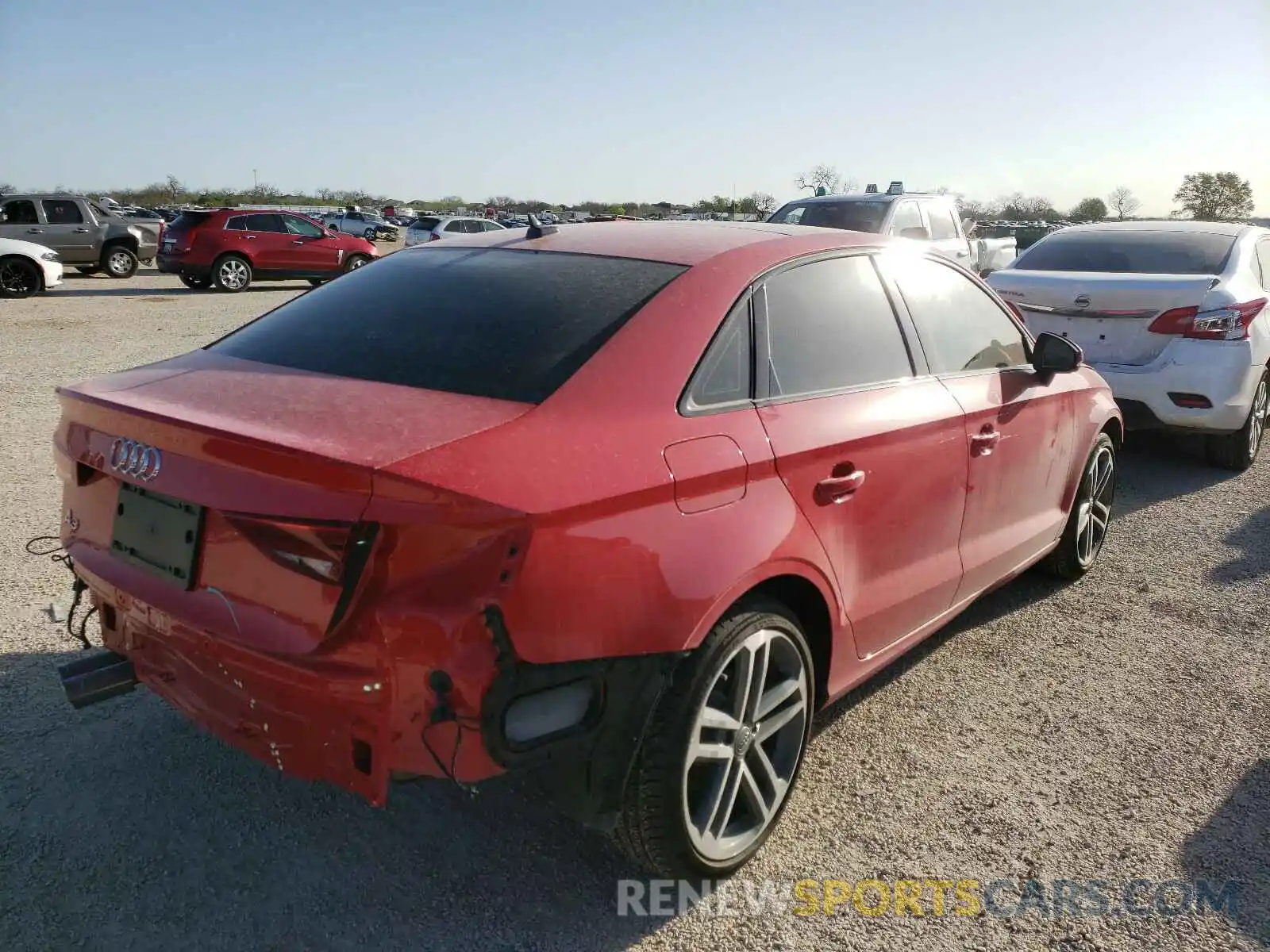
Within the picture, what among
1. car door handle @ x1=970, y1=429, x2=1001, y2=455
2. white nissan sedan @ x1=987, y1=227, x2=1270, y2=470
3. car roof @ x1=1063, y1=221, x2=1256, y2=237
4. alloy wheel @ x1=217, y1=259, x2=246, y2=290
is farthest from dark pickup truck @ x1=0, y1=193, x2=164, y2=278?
car door handle @ x1=970, y1=429, x2=1001, y2=455

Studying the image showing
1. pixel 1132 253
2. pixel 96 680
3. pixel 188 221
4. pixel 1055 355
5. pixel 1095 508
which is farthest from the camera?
pixel 188 221

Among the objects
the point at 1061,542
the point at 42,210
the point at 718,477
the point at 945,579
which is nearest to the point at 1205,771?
the point at 945,579

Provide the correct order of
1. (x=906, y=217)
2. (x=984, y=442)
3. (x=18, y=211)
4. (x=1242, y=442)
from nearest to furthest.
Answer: (x=984, y=442), (x=1242, y=442), (x=906, y=217), (x=18, y=211)

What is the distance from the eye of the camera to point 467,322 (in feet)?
9.05

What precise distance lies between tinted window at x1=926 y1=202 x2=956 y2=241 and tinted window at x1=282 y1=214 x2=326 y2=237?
13595 millimetres

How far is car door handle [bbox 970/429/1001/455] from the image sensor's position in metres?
3.52

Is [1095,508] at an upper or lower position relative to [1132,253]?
lower

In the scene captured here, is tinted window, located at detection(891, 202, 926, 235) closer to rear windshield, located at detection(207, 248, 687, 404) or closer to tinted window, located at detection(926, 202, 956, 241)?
tinted window, located at detection(926, 202, 956, 241)

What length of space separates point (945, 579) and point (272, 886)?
2.31m

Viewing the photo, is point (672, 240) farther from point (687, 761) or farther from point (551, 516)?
point (687, 761)

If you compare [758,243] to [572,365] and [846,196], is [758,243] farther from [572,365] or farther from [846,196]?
[846,196]

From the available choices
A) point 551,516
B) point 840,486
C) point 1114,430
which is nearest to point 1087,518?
point 1114,430

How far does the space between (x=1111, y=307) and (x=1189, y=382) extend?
0.68m

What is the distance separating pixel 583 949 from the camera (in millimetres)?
2395
